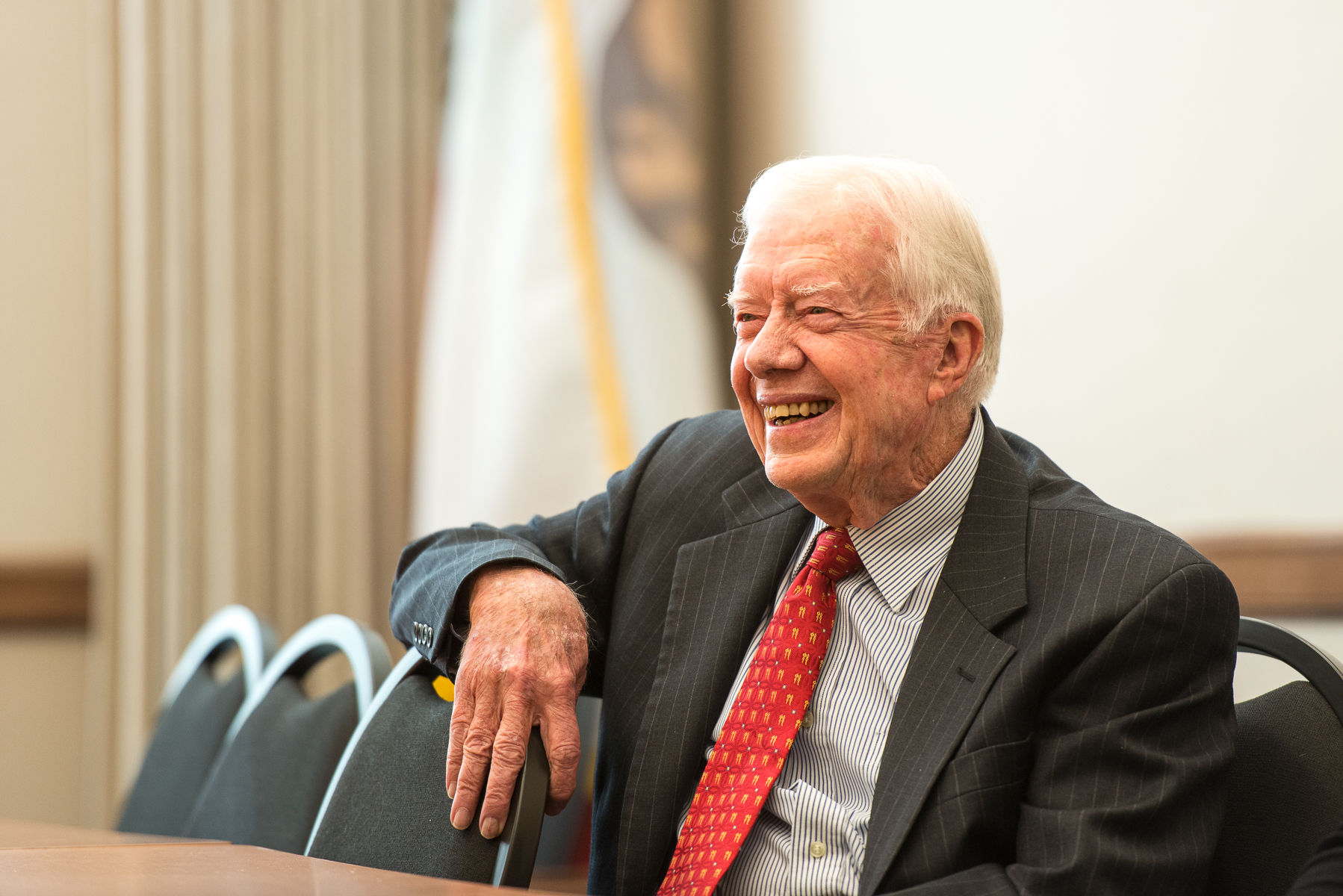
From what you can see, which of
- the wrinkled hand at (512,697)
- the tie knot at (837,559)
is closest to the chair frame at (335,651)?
the wrinkled hand at (512,697)

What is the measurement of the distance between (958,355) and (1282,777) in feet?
→ 1.87

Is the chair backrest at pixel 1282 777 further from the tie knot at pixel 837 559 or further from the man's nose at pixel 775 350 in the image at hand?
the man's nose at pixel 775 350

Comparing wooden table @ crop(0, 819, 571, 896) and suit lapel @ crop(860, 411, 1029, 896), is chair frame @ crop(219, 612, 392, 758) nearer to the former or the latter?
wooden table @ crop(0, 819, 571, 896)

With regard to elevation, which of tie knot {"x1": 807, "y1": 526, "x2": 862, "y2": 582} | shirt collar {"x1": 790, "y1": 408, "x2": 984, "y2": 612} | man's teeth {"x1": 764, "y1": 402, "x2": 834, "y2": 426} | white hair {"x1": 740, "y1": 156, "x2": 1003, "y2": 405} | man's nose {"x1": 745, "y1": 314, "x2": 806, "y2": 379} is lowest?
tie knot {"x1": 807, "y1": 526, "x2": 862, "y2": 582}

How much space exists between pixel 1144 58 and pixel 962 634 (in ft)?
4.40

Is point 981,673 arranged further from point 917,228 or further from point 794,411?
point 917,228

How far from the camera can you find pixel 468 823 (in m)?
1.31

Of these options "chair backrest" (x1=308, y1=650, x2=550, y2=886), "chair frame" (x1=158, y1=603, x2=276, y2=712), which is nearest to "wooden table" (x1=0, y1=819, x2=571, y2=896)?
"chair backrest" (x1=308, y1=650, x2=550, y2=886)

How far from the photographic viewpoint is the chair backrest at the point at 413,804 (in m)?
1.28

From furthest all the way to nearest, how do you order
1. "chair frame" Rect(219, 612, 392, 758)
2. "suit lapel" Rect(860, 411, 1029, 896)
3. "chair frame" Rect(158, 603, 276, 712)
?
"chair frame" Rect(158, 603, 276, 712)
"chair frame" Rect(219, 612, 392, 758)
"suit lapel" Rect(860, 411, 1029, 896)

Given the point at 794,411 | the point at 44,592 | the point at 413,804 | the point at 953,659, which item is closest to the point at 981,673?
the point at 953,659

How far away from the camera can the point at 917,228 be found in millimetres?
1406

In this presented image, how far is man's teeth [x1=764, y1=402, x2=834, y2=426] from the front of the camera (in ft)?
4.77

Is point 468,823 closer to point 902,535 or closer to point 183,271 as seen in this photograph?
point 902,535
